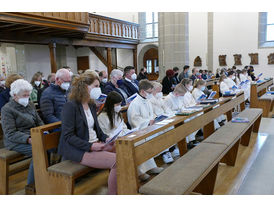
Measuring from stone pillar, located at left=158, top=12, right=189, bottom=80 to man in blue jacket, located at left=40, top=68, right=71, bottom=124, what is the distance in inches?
234

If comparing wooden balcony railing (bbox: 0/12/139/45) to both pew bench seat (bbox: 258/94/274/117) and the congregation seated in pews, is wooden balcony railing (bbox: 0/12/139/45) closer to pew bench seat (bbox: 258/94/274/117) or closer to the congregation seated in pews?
the congregation seated in pews

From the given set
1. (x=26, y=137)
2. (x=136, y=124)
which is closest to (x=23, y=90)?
(x=26, y=137)

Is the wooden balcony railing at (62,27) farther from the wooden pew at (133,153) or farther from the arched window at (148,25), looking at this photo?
the wooden pew at (133,153)

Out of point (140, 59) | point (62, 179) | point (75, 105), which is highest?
point (140, 59)

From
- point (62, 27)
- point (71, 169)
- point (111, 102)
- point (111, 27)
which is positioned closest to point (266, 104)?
point (111, 102)

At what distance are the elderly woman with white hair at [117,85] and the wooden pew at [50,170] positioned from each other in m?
1.94

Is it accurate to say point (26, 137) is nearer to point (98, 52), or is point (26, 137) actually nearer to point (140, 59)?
point (98, 52)

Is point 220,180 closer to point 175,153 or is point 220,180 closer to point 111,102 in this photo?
point 175,153

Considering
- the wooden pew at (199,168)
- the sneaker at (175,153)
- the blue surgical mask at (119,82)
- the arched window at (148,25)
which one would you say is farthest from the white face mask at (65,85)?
the arched window at (148,25)

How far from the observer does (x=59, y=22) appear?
9.41 metres

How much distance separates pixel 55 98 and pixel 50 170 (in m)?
1.19

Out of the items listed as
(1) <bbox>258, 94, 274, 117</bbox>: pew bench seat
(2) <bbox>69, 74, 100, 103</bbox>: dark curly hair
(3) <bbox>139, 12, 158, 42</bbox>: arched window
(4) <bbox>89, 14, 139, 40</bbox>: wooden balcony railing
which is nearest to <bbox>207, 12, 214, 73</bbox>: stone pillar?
(3) <bbox>139, 12, 158, 42</bbox>: arched window

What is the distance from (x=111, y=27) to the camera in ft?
47.4

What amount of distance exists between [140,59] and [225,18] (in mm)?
5779
